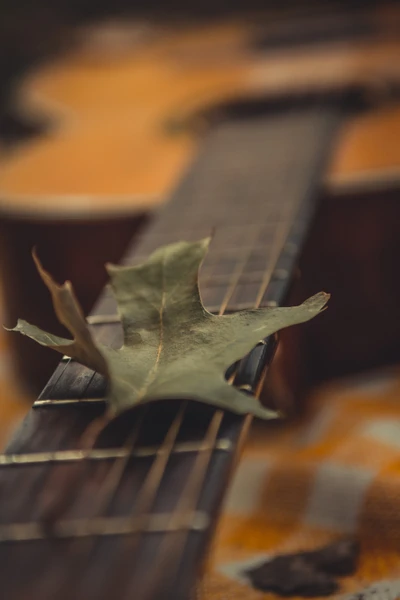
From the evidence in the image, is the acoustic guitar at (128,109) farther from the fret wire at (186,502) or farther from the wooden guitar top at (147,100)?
the fret wire at (186,502)

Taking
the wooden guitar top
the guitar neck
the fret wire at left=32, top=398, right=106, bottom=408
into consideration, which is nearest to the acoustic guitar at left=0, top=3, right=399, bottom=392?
the wooden guitar top

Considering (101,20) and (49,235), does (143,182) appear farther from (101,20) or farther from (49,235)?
(101,20)

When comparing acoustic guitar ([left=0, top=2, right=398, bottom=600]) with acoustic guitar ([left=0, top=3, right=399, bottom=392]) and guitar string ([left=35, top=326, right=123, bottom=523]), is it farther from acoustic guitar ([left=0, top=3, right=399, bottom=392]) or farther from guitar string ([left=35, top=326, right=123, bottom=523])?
acoustic guitar ([left=0, top=3, right=399, bottom=392])

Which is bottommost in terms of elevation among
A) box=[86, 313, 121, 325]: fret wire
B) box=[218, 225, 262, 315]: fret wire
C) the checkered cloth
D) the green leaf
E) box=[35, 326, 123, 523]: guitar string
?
the checkered cloth

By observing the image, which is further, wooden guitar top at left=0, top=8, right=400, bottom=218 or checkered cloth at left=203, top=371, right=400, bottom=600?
wooden guitar top at left=0, top=8, right=400, bottom=218

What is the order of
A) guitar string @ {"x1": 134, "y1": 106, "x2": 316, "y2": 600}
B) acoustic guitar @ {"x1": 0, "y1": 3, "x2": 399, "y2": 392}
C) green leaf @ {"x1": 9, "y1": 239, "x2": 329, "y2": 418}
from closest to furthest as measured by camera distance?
1. guitar string @ {"x1": 134, "y1": 106, "x2": 316, "y2": 600}
2. green leaf @ {"x1": 9, "y1": 239, "x2": 329, "y2": 418}
3. acoustic guitar @ {"x1": 0, "y1": 3, "x2": 399, "y2": 392}

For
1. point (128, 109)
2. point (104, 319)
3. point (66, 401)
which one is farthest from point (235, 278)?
point (128, 109)

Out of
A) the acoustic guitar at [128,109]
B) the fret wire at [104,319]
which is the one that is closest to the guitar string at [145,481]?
the fret wire at [104,319]

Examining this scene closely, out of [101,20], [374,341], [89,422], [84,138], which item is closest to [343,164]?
[374,341]
